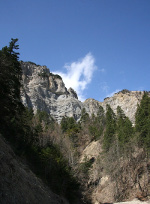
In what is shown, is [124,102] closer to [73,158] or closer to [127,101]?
[127,101]

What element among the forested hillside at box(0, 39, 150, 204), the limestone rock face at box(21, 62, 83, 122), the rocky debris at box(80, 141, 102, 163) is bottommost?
the forested hillside at box(0, 39, 150, 204)

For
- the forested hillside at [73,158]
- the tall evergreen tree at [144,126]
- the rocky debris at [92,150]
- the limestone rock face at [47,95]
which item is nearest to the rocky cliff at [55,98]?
the limestone rock face at [47,95]

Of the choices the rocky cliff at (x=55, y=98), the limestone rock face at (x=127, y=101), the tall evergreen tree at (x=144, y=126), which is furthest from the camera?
the rocky cliff at (x=55, y=98)

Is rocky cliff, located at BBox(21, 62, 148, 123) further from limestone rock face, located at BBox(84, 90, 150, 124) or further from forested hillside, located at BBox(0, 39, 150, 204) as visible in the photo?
forested hillside, located at BBox(0, 39, 150, 204)

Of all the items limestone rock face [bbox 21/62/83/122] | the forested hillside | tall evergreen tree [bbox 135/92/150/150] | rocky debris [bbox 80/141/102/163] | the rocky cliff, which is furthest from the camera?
limestone rock face [bbox 21/62/83/122]

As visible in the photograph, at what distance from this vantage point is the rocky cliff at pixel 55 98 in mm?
84500

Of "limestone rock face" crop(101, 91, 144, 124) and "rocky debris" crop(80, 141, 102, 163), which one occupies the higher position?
"limestone rock face" crop(101, 91, 144, 124)

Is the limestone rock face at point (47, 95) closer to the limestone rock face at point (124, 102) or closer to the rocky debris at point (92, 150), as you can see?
the limestone rock face at point (124, 102)

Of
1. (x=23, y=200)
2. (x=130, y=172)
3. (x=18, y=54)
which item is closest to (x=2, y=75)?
(x=18, y=54)

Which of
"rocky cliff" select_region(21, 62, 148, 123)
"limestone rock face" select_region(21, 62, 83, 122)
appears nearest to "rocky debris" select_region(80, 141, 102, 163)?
"rocky cliff" select_region(21, 62, 148, 123)

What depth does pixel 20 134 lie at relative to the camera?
2056 cm

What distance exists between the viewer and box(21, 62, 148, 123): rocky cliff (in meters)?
84.5

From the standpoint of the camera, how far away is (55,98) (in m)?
96.9

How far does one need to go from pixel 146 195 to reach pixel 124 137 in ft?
34.6
